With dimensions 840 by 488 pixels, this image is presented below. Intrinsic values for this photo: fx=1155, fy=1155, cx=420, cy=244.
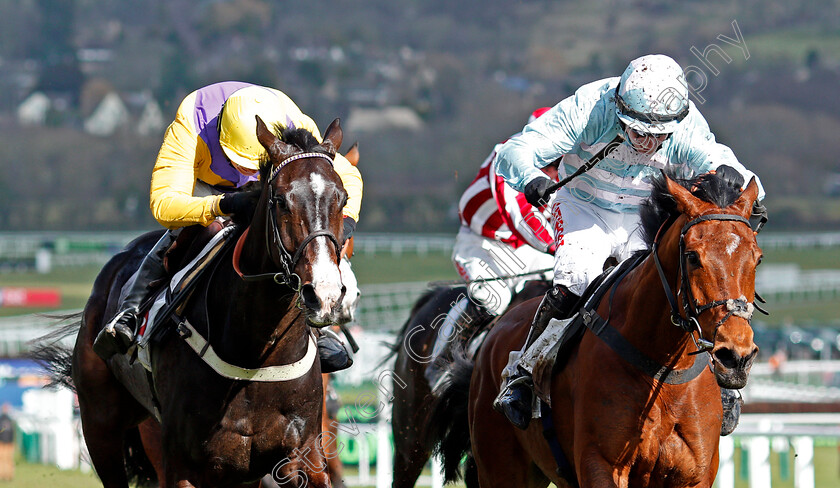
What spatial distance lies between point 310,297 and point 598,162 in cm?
172

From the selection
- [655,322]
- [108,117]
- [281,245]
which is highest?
[108,117]

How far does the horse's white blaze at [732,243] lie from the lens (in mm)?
3734

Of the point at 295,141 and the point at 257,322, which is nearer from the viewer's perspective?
the point at 295,141

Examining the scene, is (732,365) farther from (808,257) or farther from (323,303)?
(808,257)

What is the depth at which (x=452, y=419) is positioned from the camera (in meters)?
5.98

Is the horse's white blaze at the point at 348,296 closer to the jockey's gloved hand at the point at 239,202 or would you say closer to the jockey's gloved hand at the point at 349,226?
the jockey's gloved hand at the point at 349,226

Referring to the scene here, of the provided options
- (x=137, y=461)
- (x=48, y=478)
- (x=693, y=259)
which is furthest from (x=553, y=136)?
(x=48, y=478)

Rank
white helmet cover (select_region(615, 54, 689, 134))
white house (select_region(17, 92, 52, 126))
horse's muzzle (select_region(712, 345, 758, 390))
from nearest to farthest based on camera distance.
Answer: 1. horse's muzzle (select_region(712, 345, 758, 390))
2. white helmet cover (select_region(615, 54, 689, 134))
3. white house (select_region(17, 92, 52, 126))

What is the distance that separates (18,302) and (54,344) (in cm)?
4130

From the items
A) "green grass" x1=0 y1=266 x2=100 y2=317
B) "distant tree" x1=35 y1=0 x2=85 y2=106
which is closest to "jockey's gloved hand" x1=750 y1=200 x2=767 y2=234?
"green grass" x1=0 y1=266 x2=100 y2=317

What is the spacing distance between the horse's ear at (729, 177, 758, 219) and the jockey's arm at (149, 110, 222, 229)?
199 cm

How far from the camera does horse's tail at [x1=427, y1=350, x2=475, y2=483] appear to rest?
5.89m

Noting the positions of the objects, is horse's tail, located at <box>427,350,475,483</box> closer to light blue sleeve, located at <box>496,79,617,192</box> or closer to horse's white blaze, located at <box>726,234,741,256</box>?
light blue sleeve, located at <box>496,79,617,192</box>

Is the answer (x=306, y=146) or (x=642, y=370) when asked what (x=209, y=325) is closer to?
(x=306, y=146)
